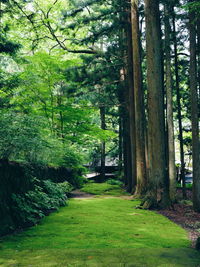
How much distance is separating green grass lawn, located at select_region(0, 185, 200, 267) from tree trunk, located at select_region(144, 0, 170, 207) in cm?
336

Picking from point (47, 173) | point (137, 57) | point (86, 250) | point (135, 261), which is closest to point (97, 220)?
point (86, 250)

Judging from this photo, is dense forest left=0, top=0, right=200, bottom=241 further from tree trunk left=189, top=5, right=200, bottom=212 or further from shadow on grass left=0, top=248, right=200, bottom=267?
shadow on grass left=0, top=248, right=200, bottom=267

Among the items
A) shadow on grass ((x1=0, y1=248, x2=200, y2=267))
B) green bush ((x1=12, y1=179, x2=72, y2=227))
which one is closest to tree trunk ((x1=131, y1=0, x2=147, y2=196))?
green bush ((x1=12, y1=179, x2=72, y2=227))

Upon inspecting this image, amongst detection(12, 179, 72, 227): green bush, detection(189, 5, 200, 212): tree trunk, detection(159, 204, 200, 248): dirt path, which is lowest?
detection(159, 204, 200, 248): dirt path

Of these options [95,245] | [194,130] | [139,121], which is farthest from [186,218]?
[95,245]

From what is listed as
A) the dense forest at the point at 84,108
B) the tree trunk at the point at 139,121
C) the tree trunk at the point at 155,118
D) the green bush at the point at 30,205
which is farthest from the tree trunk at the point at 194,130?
the green bush at the point at 30,205

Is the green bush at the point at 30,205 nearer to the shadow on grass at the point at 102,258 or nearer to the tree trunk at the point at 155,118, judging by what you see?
the shadow on grass at the point at 102,258

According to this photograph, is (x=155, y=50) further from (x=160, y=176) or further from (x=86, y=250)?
(x=86, y=250)

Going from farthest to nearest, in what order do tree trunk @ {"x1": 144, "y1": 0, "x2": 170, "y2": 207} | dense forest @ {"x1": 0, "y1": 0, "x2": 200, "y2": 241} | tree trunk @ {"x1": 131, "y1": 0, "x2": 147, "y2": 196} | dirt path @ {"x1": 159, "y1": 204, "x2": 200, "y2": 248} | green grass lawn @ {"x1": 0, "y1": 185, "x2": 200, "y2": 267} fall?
tree trunk @ {"x1": 131, "y1": 0, "x2": 147, "y2": 196}
tree trunk @ {"x1": 144, "y1": 0, "x2": 170, "y2": 207}
dirt path @ {"x1": 159, "y1": 204, "x2": 200, "y2": 248}
dense forest @ {"x1": 0, "y1": 0, "x2": 200, "y2": 241}
green grass lawn @ {"x1": 0, "y1": 185, "x2": 200, "y2": 267}

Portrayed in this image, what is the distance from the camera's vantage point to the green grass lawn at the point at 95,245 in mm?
3939

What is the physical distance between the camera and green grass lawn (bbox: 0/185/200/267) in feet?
12.9

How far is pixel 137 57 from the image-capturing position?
13.6 m

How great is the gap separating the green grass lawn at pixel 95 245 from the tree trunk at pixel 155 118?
336 cm

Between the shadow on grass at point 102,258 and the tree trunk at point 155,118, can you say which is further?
the tree trunk at point 155,118
